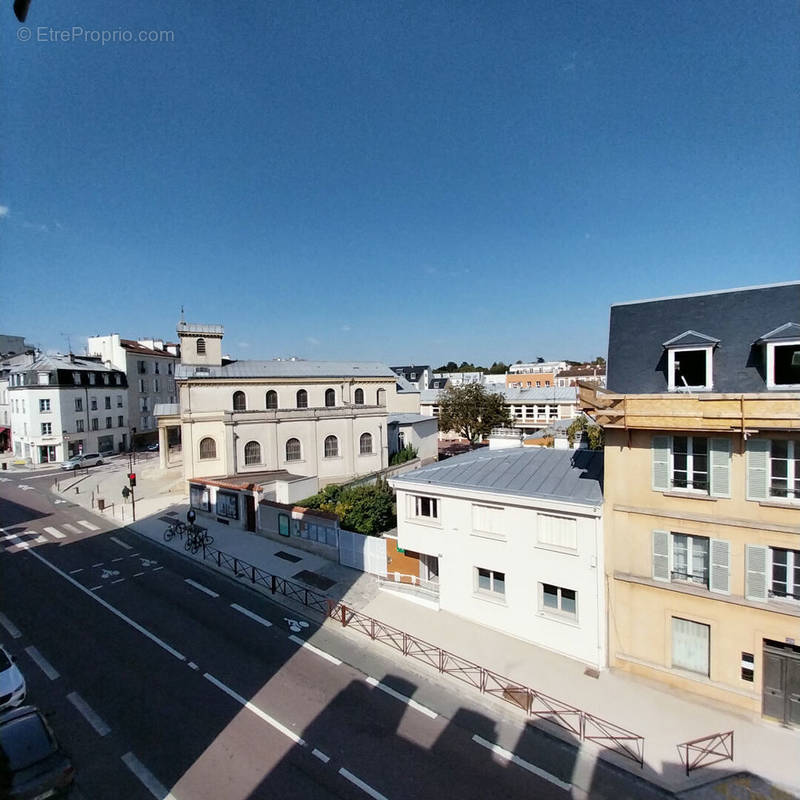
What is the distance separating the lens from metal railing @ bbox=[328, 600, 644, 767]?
10.1 metres

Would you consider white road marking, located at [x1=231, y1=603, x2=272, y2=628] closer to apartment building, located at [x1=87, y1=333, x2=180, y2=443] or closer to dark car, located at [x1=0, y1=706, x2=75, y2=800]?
dark car, located at [x1=0, y1=706, x2=75, y2=800]

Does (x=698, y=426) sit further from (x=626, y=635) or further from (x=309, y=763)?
(x=309, y=763)

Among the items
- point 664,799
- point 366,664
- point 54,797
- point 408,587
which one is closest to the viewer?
point 54,797

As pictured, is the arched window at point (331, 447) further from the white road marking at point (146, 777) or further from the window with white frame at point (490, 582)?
the white road marking at point (146, 777)

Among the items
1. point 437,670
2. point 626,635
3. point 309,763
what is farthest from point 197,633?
point 626,635

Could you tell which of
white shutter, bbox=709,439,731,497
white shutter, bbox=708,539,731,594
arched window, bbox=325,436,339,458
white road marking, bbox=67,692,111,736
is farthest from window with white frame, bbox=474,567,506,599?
arched window, bbox=325,436,339,458

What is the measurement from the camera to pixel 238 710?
435 inches

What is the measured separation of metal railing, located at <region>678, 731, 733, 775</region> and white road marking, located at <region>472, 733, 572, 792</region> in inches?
106

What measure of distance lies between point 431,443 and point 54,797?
40174mm

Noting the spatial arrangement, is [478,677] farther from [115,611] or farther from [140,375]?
[140,375]

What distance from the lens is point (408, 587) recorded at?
56.3 feet

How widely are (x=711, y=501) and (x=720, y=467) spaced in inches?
34.6

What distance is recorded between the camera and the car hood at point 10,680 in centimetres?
1073

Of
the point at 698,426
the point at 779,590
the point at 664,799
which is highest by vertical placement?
the point at 698,426
